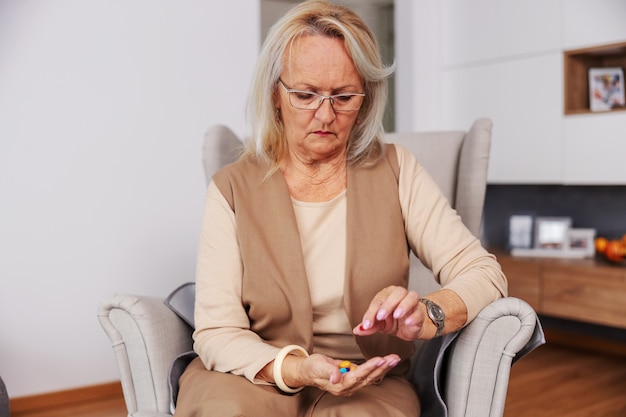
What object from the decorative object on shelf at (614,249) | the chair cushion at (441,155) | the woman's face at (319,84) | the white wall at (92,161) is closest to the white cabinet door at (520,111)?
the decorative object on shelf at (614,249)

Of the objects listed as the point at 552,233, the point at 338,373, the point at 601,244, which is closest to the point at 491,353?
the point at 338,373

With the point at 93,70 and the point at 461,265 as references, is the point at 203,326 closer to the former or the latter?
the point at 461,265

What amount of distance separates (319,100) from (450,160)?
76cm

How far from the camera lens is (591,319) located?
11.0 feet

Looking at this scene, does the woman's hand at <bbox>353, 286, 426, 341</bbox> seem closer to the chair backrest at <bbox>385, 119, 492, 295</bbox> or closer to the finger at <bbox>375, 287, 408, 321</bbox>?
the finger at <bbox>375, 287, 408, 321</bbox>

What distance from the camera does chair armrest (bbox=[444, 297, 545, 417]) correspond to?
1.42 m

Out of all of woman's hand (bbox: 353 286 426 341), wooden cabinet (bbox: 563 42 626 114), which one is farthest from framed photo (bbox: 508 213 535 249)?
woman's hand (bbox: 353 286 426 341)

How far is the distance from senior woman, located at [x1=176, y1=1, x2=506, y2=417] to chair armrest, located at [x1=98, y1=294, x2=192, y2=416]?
0.08 metres

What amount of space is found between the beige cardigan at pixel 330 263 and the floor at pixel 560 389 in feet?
4.95

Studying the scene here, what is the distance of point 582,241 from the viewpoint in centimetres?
371

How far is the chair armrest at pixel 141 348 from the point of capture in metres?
1.58

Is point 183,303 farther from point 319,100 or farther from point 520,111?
point 520,111

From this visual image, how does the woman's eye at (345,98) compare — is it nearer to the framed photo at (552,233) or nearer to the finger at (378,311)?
the finger at (378,311)

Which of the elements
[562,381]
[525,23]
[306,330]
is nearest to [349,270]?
[306,330]
